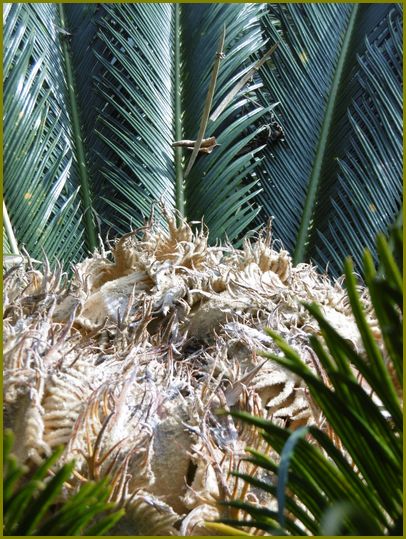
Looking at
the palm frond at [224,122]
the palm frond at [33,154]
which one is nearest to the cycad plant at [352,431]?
the palm frond at [33,154]

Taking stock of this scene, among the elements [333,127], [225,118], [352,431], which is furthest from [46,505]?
[333,127]

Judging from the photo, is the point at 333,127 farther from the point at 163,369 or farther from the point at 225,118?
the point at 163,369

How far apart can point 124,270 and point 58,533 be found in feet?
4.09

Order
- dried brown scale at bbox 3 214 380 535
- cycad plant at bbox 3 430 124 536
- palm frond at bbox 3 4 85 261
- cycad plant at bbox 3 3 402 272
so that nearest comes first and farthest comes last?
cycad plant at bbox 3 430 124 536, dried brown scale at bbox 3 214 380 535, palm frond at bbox 3 4 85 261, cycad plant at bbox 3 3 402 272

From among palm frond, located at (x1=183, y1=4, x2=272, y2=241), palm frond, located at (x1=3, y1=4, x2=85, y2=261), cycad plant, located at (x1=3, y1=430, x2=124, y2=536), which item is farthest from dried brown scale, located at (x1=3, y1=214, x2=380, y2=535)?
palm frond, located at (x1=183, y1=4, x2=272, y2=241)

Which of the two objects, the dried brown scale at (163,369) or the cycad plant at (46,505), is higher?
the dried brown scale at (163,369)

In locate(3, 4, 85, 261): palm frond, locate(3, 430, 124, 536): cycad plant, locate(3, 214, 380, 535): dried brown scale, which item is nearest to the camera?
locate(3, 430, 124, 536): cycad plant

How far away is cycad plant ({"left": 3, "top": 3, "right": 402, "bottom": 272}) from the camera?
241 cm

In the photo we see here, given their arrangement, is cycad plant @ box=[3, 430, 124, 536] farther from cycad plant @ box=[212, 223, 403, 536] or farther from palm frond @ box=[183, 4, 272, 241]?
palm frond @ box=[183, 4, 272, 241]

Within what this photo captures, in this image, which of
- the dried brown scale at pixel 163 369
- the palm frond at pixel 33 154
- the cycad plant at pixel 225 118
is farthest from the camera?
the cycad plant at pixel 225 118

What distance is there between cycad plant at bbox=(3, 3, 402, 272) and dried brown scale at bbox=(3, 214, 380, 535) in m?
0.61

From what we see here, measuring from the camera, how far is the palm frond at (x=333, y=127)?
245cm

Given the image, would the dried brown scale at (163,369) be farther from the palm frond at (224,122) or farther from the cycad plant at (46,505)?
the palm frond at (224,122)

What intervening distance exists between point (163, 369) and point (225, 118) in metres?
1.43
